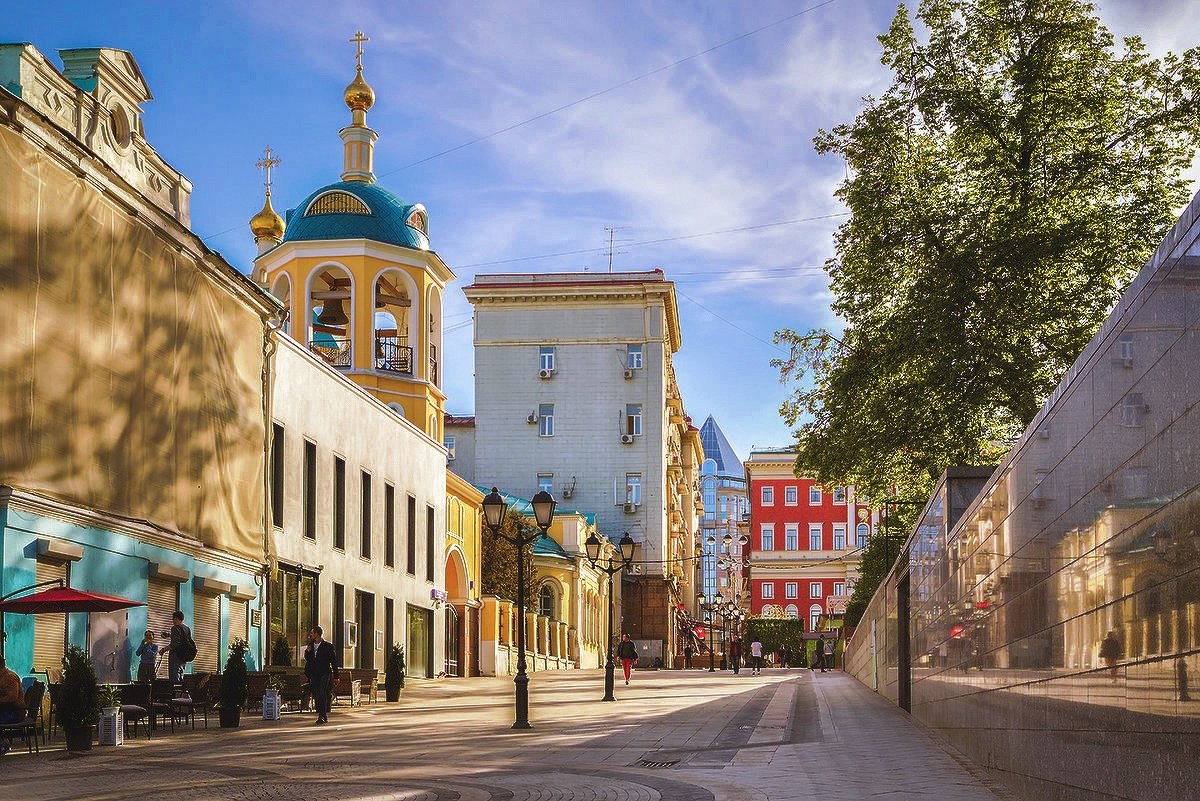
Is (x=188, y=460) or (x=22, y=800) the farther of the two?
(x=188, y=460)

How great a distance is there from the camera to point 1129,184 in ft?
91.2

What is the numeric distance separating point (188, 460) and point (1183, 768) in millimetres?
22625

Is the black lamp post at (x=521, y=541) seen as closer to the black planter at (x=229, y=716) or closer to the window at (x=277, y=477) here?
the black planter at (x=229, y=716)

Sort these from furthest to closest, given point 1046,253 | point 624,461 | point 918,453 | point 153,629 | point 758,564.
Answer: point 758,564, point 624,461, point 918,453, point 1046,253, point 153,629

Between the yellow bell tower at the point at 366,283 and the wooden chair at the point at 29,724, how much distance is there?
2655cm

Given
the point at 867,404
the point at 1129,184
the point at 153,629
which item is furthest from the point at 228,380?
the point at 1129,184

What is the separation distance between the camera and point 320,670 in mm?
23203

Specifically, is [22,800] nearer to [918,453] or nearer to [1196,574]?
[1196,574]

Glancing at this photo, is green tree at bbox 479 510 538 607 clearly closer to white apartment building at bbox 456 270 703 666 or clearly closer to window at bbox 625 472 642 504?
white apartment building at bbox 456 270 703 666

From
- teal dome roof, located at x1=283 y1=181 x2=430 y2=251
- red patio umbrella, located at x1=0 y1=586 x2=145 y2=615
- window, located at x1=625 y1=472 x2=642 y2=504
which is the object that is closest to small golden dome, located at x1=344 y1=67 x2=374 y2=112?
teal dome roof, located at x1=283 y1=181 x2=430 y2=251

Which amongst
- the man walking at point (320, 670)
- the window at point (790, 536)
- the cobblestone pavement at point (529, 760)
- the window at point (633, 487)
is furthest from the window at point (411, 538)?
the window at point (790, 536)

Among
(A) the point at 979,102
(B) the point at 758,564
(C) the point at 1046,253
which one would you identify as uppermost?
(A) the point at 979,102

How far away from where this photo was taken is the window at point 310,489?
33688 mm

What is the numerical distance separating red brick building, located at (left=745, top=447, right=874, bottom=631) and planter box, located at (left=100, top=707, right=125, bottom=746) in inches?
4282
